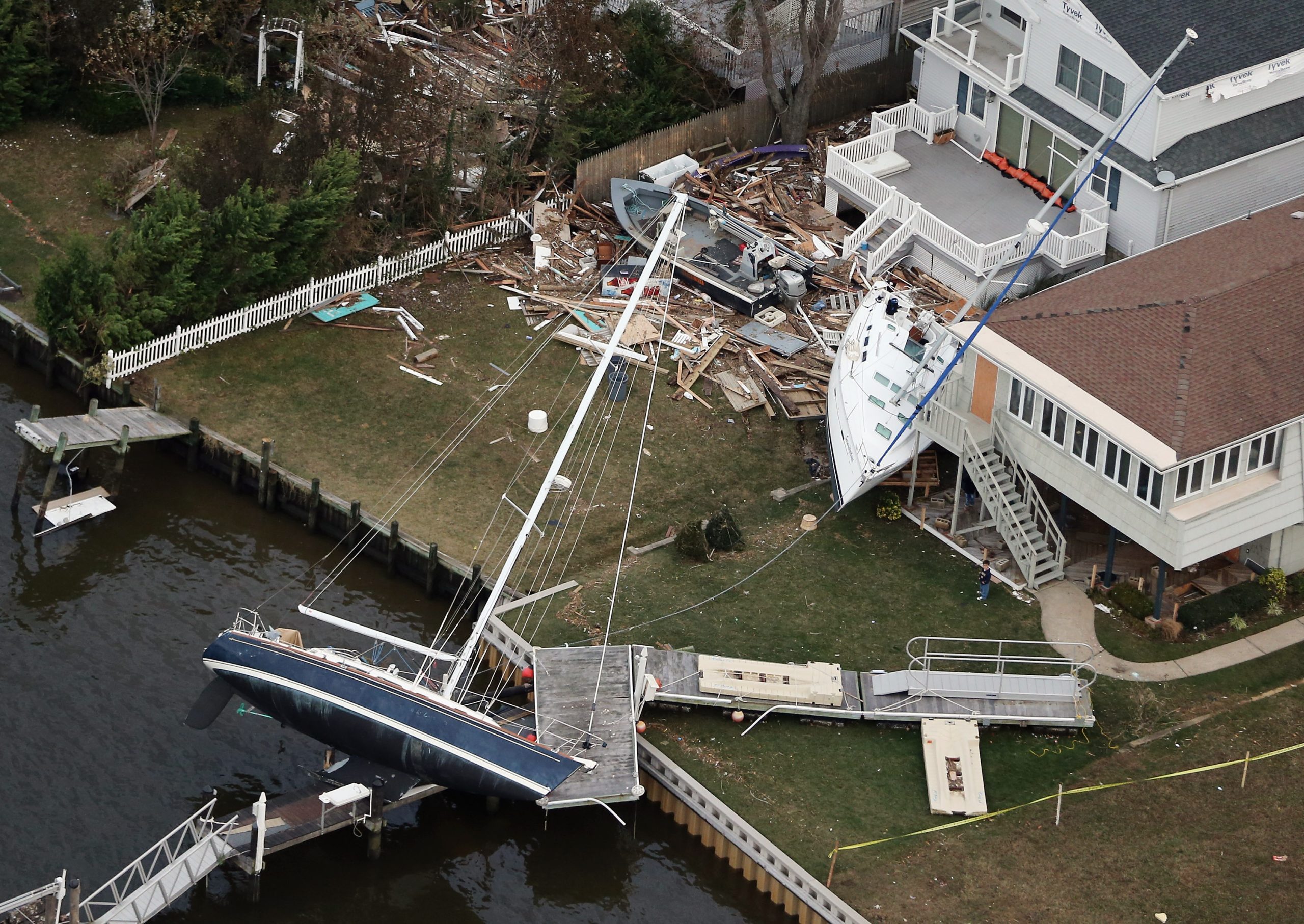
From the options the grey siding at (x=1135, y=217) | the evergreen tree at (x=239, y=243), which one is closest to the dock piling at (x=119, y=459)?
the evergreen tree at (x=239, y=243)

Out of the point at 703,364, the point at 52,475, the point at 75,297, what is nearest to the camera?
the point at 52,475

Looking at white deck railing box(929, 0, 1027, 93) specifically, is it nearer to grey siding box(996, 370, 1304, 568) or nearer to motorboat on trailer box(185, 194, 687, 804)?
grey siding box(996, 370, 1304, 568)

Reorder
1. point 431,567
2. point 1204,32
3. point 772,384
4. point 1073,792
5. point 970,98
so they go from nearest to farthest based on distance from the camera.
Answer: point 1073,792 → point 431,567 → point 772,384 → point 1204,32 → point 970,98

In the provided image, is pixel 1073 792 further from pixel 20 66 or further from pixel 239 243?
pixel 20 66

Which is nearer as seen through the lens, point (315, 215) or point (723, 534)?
point (723, 534)

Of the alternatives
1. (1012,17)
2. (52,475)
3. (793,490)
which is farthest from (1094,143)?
(52,475)

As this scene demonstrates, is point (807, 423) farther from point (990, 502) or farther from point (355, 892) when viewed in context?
point (355, 892)
